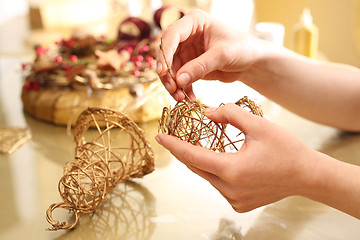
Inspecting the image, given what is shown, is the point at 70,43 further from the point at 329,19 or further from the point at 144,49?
the point at 329,19

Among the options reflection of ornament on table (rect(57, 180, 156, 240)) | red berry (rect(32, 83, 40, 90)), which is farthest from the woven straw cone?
reflection of ornament on table (rect(57, 180, 156, 240))

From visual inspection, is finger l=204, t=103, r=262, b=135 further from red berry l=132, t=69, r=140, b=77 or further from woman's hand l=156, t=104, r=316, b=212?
red berry l=132, t=69, r=140, b=77

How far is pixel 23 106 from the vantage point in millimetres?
1081

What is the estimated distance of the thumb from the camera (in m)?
0.66

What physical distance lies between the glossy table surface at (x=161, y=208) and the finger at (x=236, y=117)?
17cm

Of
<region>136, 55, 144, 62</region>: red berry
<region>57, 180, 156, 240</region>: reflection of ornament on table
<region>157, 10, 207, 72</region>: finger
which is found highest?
<region>157, 10, 207, 72</region>: finger

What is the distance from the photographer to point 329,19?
1808mm

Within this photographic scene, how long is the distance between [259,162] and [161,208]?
22 centimetres

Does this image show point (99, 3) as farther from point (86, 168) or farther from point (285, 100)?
point (86, 168)

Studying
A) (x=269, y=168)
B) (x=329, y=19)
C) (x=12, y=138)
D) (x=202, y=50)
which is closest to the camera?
(x=269, y=168)

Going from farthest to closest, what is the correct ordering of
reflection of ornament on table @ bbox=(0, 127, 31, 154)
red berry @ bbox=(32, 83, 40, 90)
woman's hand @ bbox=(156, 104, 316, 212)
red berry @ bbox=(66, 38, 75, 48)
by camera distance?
red berry @ bbox=(66, 38, 75, 48), red berry @ bbox=(32, 83, 40, 90), reflection of ornament on table @ bbox=(0, 127, 31, 154), woman's hand @ bbox=(156, 104, 316, 212)

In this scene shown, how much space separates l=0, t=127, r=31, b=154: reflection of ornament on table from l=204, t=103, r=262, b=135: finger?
20.2 inches

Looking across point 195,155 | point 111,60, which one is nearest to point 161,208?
point 195,155

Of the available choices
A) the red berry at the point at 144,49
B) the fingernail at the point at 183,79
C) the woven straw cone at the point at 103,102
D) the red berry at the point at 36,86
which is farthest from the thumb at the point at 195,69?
the red berry at the point at 36,86
